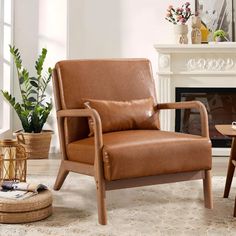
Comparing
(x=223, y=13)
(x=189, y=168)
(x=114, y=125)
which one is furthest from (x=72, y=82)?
(x=223, y=13)

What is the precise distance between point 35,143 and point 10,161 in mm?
1699

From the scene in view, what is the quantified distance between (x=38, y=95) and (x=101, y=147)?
2.42m

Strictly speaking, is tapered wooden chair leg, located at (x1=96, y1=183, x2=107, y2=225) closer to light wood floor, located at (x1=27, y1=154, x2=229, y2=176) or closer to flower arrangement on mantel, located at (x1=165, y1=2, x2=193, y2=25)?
light wood floor, located at (x1=27, y1=154, x2=229, y2=176)

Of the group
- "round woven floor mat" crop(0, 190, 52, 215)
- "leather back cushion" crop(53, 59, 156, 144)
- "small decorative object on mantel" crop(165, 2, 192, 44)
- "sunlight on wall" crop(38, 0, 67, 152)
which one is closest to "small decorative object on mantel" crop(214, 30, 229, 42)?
"small decorative object on mantel" crop(165, 2, 192, 44)

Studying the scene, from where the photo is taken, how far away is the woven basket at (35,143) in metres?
4.82

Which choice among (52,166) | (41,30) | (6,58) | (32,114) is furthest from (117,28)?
(52,166)

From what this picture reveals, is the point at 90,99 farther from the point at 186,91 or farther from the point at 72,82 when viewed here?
the point at 186,91

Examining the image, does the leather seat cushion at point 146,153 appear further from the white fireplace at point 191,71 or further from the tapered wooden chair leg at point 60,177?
the white fireplace at point 191,71

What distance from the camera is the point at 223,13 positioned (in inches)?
203

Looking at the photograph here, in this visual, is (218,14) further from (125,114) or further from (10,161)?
(10,161)

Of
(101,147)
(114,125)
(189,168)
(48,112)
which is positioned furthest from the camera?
(48,112)

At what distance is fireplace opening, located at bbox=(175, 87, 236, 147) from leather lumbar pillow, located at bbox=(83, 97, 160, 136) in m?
1.77

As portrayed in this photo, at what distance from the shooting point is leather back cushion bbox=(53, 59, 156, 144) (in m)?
3.34

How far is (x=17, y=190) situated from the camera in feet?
9.47
